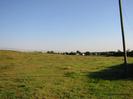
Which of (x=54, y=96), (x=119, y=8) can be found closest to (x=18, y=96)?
(x=54, y=96)

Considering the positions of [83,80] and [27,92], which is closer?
[27,92]

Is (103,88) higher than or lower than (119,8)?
lower

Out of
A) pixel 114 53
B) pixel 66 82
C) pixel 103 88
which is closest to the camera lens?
pixel 103 88

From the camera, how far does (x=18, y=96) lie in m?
11.4

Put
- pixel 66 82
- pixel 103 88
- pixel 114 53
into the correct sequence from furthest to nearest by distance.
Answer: pixel 114 53 < pixel 66 82 < pixel 103 88

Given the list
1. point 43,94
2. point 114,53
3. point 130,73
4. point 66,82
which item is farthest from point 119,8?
point 114,53

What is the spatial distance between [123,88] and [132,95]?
69.8 inches

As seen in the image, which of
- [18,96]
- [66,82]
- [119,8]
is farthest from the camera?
[119,8]

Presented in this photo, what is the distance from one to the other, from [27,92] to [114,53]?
1701 inches

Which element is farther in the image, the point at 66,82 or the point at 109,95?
the point at 66,82

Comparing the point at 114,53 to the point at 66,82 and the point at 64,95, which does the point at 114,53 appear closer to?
the point at 66,82

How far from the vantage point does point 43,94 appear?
1179 cm

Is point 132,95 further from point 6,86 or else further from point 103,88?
point 6,86

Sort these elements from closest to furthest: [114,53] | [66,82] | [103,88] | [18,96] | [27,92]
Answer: [18,96] → [27,92] → [103,88] → [66,82] → [114,53]
